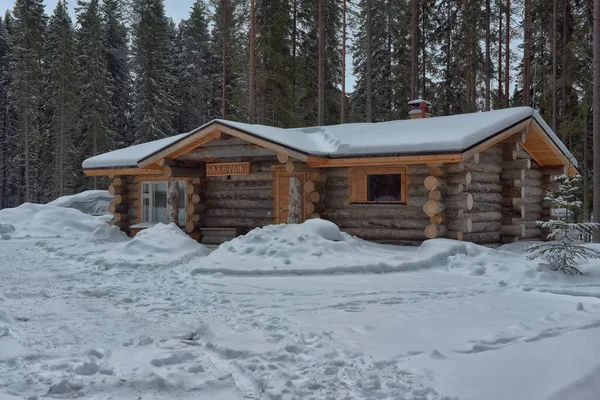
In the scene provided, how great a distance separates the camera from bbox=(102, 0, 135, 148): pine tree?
37000 mm

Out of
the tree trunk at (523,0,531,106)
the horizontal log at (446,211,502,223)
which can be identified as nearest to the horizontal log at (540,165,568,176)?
the horizontal log at (446,211,502,223)

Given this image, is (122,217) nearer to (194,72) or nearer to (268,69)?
(268,69)

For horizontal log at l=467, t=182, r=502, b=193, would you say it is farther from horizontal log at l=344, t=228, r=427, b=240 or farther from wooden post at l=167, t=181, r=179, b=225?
wooden post at l=167, t=181, r=179, b=225

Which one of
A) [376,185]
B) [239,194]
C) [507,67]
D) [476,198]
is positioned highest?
[507,67]

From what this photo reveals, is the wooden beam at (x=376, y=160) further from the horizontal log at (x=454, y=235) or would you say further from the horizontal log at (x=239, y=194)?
the horizontal log at (x=239, y=194)

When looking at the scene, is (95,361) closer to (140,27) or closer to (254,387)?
(254,387)

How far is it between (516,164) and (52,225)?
15643 mm

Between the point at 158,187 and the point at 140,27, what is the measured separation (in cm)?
2130

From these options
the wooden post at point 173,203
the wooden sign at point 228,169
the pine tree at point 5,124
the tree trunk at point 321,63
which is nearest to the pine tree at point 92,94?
the pine tree at point 5,124

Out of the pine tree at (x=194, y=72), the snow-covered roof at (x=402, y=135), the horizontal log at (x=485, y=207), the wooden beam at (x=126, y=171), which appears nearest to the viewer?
the snow-covered roof at (x=402, y=135)

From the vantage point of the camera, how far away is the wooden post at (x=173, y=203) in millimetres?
15930

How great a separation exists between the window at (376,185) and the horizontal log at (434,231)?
130 cm

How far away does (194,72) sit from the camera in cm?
4019

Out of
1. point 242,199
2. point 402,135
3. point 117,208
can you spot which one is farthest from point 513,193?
point 117,208
